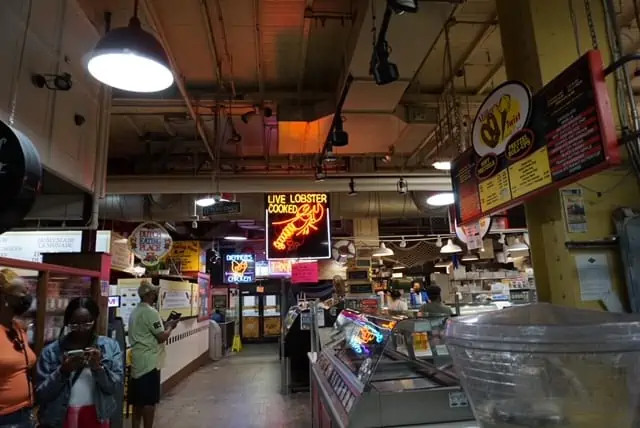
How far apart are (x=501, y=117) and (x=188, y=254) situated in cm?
1112

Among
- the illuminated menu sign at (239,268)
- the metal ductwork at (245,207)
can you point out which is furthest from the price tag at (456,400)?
the illuminated menu sign at (239,268)

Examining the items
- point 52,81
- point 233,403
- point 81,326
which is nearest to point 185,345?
point 233,403

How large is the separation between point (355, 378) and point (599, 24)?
Answer: 2.87 meters

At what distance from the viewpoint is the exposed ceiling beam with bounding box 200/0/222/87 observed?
13.5 ft

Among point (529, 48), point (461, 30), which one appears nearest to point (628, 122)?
point (529, 48)

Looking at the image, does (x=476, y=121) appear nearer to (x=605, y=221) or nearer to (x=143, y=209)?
(x=605, y=221)

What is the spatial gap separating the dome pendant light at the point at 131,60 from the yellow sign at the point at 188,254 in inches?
394

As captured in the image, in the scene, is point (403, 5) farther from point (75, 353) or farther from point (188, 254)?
point (188, 254)

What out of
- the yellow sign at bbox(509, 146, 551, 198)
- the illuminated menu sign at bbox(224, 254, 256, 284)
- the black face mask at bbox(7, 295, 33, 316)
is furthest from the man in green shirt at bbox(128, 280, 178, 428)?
the illuminated menu sign at bbox(224, 254, 256, 284)

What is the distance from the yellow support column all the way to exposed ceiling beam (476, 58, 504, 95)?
263 centimetres

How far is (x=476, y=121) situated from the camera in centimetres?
302

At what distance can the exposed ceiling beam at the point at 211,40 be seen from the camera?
4121mm

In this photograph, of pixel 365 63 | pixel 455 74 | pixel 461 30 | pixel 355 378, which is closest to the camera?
pixel 355 378

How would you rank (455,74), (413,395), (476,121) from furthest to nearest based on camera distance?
1. (455,74)
2. (476,121)
3. (413,395)
